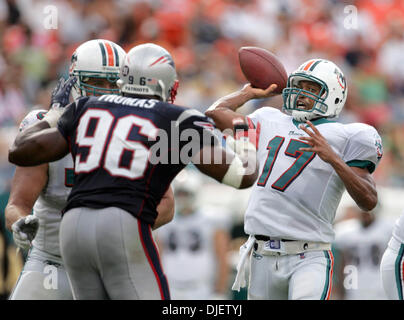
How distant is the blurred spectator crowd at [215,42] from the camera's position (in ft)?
34.3

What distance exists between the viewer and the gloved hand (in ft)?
13.3

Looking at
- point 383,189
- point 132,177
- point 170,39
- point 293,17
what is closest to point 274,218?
point 132,177

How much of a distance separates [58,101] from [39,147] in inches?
17.5

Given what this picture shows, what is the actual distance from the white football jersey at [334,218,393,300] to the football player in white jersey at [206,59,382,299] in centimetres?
339

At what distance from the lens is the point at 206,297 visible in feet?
25.9

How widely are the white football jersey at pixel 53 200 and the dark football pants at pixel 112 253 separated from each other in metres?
0.71

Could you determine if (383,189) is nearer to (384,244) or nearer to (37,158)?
(384,244)

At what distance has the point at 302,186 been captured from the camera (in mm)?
4711

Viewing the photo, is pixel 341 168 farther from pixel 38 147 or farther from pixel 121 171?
pixel 38 147

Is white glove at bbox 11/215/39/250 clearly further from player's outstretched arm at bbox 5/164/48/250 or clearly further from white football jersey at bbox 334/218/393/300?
white football jersey at bbox 334/218/393/300

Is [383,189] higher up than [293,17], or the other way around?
[293,17]

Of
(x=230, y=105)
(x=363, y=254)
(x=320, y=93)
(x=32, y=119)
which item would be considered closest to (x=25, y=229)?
(x=32, y=119)

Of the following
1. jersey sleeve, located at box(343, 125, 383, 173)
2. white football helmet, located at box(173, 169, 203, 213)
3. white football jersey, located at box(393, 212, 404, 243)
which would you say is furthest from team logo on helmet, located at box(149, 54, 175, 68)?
white football helmet, located at box(173, 169, 203, 213)

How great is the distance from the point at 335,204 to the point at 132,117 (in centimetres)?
164
